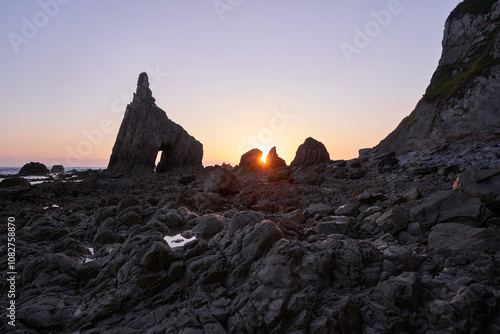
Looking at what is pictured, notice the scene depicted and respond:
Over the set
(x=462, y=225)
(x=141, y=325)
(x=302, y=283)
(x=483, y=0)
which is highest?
(x=483, y=0)

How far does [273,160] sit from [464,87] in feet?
81.1

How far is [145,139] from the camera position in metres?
51.2

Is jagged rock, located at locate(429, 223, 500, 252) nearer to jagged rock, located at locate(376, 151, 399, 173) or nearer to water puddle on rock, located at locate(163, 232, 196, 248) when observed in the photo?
water puddle on rock, located at locate(163, 232, 196, 248)

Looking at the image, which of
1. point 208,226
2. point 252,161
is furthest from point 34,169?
point 208,226

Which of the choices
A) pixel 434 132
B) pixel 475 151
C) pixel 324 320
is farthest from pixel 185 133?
pixel 324 320

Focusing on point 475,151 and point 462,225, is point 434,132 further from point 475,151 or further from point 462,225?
point 462,225

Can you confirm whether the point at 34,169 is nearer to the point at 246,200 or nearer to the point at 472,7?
the point at 246,200

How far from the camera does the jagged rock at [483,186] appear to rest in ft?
28.5

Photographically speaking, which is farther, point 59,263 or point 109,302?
point 59,263

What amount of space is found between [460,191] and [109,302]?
10856 millimetres

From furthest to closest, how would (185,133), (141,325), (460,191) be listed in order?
1. (185,133)
2. (460,191)
3. (141,325)

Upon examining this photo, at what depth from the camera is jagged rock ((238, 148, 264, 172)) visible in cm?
4100

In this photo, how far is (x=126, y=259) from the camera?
712 centimetres

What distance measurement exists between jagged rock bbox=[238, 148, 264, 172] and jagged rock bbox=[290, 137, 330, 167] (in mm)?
7649
